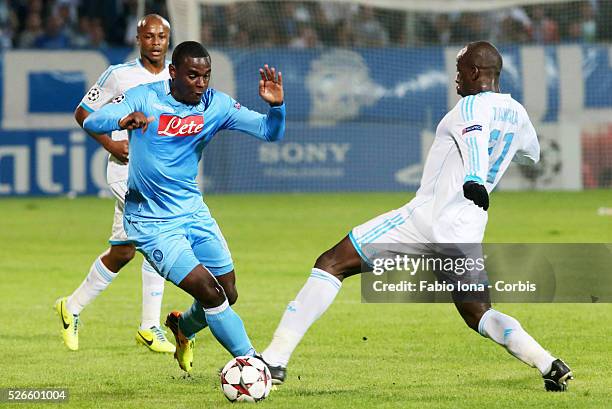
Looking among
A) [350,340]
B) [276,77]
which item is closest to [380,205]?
[350,340]

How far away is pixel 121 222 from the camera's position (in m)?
9.09

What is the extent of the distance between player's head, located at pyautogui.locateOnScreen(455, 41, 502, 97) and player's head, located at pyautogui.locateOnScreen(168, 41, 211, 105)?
1402mm

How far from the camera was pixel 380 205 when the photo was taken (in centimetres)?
2031

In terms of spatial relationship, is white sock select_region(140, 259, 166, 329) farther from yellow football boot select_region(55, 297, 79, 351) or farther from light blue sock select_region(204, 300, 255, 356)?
light blue sock select_region(204, 300, 255, 356)

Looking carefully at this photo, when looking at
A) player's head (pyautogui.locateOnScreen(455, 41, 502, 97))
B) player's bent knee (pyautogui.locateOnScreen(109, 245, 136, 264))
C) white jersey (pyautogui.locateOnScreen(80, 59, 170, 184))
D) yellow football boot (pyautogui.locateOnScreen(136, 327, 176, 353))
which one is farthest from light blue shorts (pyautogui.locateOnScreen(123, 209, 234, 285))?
white jersey (pyautogui.locateOnScreen(80, 59, 170, 184))

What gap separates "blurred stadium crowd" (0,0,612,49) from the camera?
2300cm

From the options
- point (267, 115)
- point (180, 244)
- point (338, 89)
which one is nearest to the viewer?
point (180, 244)

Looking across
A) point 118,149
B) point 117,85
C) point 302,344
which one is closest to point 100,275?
point 118,149

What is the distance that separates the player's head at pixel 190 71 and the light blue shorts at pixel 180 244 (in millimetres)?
674

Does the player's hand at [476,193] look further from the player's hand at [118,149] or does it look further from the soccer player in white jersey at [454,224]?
the player's hand at [118,149]

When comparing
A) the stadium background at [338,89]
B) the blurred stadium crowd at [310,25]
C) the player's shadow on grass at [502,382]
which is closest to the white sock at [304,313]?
the player's shadow on grass at [502,382]

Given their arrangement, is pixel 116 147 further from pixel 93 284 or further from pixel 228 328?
pixel 228 328

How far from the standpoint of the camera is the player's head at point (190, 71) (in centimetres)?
709

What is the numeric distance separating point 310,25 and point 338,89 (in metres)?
1.69
